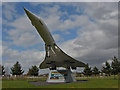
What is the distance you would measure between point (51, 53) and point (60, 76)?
3.83 m

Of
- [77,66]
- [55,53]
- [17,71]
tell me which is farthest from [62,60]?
[17,71]

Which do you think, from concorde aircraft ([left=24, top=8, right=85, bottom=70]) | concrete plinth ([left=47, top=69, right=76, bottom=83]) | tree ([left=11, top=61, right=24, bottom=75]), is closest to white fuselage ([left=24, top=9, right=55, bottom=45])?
concorde aircraft ([left=24, top=8, right=85, bottom=70])

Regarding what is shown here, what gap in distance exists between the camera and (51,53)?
65.0ft

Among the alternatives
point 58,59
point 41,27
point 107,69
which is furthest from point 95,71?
point 41,27

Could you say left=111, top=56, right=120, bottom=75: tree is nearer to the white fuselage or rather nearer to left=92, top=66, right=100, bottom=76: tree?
left=92, top=66, right=100, bottom=76: tree

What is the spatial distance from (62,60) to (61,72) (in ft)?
6.55

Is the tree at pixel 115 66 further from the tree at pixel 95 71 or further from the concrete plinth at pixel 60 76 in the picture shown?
the concrete plinth at pixel 60 76

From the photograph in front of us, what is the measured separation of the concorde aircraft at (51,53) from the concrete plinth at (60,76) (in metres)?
1.25

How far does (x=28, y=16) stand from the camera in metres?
13.8

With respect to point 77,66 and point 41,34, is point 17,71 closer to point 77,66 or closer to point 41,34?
point 77,66

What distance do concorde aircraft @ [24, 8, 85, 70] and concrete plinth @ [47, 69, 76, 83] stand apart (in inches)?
49.0

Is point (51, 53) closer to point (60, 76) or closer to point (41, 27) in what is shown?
point (60, 76)

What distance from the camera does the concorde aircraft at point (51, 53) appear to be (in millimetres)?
15180

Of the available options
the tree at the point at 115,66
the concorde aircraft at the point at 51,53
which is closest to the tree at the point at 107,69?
the tree at the point at 115,66
